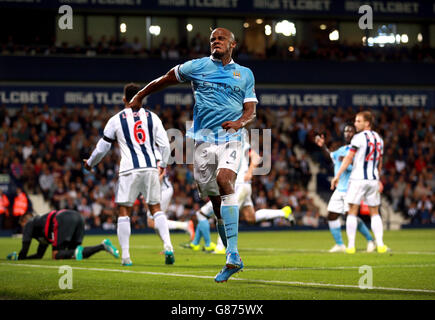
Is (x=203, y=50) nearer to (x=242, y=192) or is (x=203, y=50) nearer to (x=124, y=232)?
(x=242, y=192)

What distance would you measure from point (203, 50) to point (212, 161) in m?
26.9

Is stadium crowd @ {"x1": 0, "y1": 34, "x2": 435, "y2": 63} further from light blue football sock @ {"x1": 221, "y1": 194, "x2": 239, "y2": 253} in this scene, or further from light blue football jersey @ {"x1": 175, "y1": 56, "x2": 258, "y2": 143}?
light blue football sock @ {"x1": 221, "y1": 194, "x2": 239, "y2": 253}

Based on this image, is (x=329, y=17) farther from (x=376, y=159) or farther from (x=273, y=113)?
(x=376, y=159)

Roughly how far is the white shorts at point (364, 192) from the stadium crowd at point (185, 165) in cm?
1233

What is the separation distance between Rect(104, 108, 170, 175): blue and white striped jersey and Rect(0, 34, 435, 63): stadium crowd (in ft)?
74.1

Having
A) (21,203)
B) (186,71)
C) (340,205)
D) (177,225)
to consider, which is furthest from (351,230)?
(21,203)

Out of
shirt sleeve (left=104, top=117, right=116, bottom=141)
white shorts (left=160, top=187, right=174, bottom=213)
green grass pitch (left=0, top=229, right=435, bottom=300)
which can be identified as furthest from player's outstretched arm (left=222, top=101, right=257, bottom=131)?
white shorts (left=160, top=187, right=174, bottom=213)

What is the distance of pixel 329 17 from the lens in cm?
3722

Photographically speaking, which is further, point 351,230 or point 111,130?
point 351,230

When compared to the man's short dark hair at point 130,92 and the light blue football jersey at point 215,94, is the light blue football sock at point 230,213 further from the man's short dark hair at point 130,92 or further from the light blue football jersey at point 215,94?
the man's short dark hair at point 130,92

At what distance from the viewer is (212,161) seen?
8141 millimetres

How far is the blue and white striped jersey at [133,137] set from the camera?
10820 millimetres

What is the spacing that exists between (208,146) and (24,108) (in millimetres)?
23242
